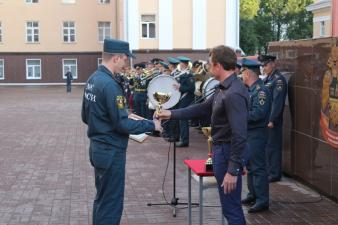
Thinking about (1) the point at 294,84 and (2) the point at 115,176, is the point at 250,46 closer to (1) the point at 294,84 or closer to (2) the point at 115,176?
(1) the point at 294,84

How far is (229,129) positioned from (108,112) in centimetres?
113

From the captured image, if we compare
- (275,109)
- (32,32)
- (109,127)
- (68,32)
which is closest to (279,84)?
(275,109)

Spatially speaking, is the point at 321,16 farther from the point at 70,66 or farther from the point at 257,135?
the point at 257,135

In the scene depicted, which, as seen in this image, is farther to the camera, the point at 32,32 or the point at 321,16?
the point at 32,32

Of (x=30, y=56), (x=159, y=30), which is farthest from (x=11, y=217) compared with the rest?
(x=30, y=56)

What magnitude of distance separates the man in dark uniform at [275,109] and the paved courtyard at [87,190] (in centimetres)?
40

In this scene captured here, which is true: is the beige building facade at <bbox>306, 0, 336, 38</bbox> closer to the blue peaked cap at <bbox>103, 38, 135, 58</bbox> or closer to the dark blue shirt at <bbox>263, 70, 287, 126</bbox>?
the dark blue shirt at <bbox>263, 70, 287, 126</bbox>

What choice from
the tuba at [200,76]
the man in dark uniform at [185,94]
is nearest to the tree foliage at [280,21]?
the tuba at [200,76]

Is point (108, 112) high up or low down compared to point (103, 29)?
down

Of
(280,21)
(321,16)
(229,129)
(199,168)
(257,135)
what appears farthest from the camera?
(280,21)

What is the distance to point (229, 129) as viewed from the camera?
5.12 metres

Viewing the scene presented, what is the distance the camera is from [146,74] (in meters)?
18.6

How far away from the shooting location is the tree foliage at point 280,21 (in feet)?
217

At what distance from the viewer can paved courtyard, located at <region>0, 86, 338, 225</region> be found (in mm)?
7309
